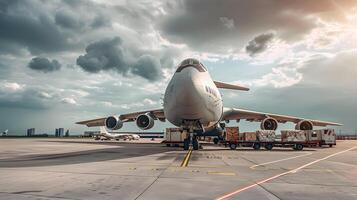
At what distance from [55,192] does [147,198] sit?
2483mm

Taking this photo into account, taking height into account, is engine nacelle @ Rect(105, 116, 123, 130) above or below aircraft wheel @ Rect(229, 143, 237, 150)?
above

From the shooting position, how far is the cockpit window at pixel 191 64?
25778 millimetres

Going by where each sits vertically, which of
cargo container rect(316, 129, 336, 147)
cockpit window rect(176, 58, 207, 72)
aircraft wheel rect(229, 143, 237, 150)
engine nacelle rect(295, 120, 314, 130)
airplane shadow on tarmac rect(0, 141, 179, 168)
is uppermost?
cockpit window rect(176, 58, 207, 72)

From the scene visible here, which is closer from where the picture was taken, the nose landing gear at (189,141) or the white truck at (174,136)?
the nose landing gear at (189,141)

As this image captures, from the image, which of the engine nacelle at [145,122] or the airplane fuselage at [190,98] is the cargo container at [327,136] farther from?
the airplane fuselage at [190,98]

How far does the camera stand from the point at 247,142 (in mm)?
35750

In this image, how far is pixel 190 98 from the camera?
22.7 metres

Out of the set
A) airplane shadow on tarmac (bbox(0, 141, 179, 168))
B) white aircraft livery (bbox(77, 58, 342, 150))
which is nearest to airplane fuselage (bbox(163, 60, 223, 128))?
white aircraft livery (bbox(77, 58, 342, 150))

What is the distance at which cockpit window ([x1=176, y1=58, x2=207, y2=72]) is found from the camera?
2578cm

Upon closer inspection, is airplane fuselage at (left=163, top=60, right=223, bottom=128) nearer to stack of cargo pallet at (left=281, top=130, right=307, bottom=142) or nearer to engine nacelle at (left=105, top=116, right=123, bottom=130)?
stack of cargo pallet at (left=281, top=130, right=307, bottom=142)

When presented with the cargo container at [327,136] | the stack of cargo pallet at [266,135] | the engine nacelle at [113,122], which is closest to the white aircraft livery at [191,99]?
the stack of cargo pallet at [266,135]

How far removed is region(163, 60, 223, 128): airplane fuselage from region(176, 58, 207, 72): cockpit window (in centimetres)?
8

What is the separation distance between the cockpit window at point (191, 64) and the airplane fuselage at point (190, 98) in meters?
0.08

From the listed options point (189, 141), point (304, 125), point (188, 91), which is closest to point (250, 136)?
point (304, 125)
